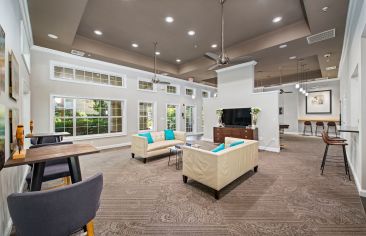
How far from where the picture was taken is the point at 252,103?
251 inches

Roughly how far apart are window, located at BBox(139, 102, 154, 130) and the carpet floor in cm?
411

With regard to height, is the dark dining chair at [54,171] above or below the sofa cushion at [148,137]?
below

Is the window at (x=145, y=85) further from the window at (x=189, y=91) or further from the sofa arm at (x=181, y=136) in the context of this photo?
the sofa arm at (x=181, y=136)

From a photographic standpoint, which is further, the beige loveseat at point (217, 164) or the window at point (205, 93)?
the window at point (205, 93)

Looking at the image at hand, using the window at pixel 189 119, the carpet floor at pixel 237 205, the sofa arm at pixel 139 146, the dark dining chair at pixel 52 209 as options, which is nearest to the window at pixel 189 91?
the window at pixel 189 119

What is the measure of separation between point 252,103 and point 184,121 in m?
4.44

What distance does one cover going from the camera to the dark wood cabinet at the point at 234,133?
5904 mm

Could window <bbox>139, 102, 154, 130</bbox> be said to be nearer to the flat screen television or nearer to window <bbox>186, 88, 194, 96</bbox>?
window <bbox>186, 88, 194, 96</bbox>

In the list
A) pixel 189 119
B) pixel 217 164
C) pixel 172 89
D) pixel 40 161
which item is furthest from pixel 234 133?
pixel 40 161

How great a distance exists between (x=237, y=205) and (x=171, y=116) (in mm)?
7113

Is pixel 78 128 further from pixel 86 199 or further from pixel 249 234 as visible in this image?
pixel 249 234

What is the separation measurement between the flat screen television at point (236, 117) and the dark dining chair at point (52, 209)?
606 centimetres

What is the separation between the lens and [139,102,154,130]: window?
772cm

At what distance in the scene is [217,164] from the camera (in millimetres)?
2557
